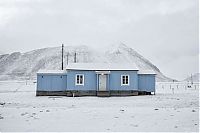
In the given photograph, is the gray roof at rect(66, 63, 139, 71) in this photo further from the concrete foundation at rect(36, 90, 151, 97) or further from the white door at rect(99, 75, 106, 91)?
the concrete foundation at rect(36, 90, 151, 97)

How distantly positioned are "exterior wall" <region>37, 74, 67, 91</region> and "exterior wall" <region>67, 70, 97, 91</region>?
1.13 metres

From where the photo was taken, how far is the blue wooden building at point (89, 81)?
33.1 metres

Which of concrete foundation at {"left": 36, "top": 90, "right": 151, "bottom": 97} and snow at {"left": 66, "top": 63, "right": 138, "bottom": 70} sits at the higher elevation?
snow at {"left": 66, "top": 63, "right": 138, "bottom": 70}

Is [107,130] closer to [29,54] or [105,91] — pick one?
[105,91]

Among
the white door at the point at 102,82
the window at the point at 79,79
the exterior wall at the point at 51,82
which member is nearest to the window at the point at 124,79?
the white door at the point at 102,82

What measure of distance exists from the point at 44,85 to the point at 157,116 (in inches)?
839

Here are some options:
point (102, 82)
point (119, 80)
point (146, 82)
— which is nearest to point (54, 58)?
point (146, 82)

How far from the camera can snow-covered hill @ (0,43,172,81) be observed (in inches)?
6115

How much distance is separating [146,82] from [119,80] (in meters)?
3.78

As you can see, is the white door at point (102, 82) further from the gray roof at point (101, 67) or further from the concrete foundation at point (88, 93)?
the gray roof at point (101, 67)

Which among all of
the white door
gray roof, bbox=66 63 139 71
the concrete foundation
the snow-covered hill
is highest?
the snow-covered hill

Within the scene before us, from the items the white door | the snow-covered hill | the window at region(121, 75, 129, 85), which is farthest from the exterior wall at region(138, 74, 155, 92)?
the snow-covered hill

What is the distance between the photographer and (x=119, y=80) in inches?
1326

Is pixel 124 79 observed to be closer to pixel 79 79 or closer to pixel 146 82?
pixel 146 82
